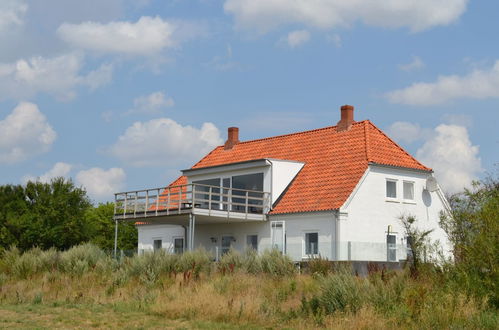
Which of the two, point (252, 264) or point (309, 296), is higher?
point (252, 264)

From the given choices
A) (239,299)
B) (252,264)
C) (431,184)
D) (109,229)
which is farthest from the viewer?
(109,229)

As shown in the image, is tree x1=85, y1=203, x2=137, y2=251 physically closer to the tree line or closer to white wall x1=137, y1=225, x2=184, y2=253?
the tree line

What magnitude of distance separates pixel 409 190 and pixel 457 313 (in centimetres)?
2053

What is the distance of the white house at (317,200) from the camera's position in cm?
3338

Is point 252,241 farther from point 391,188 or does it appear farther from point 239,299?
point 239,299

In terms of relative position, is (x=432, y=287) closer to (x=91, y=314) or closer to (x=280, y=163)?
(x=91, y=314)

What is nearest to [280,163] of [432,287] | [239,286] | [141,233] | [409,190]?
[409,190]

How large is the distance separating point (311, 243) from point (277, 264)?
6.67 meters

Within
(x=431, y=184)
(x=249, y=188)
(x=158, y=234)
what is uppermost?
(x=431, y=184)

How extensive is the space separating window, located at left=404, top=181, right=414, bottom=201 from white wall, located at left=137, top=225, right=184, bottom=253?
40.8ft

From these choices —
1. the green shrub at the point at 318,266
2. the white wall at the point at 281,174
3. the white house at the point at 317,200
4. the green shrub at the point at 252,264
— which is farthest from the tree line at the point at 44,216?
the green shrub at the point at 318,266

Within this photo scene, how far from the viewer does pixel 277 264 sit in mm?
27094

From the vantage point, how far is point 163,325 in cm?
1742

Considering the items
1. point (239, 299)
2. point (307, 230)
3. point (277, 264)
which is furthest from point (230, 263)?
point (239, 299)
